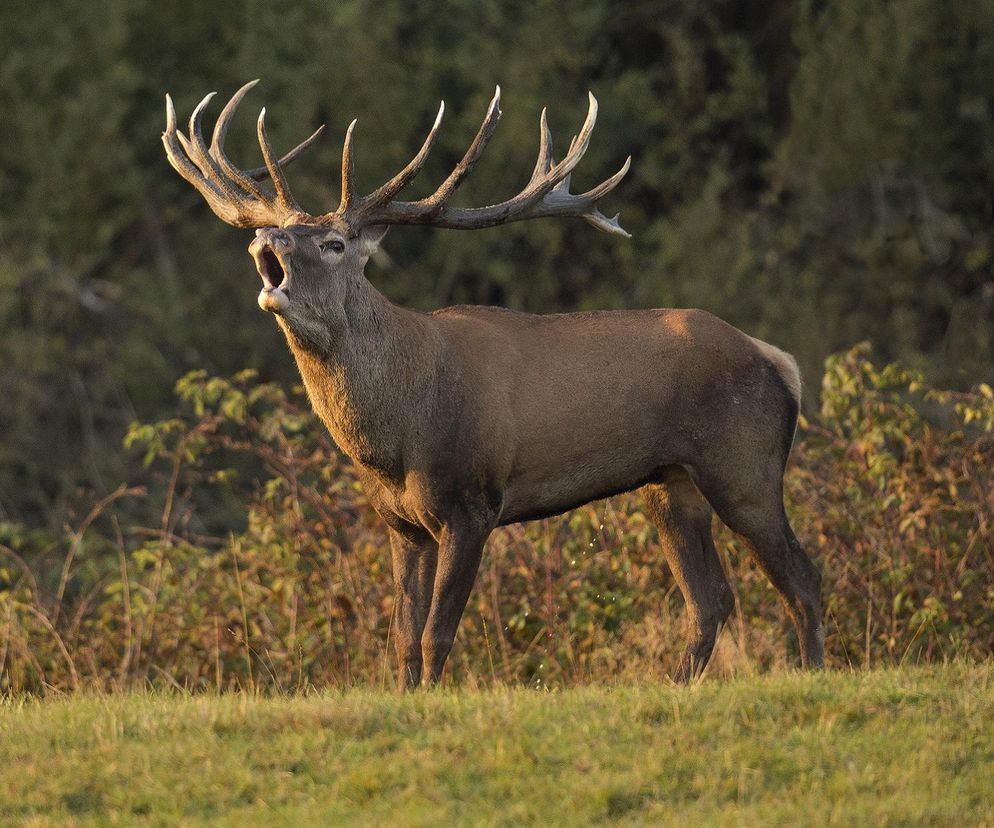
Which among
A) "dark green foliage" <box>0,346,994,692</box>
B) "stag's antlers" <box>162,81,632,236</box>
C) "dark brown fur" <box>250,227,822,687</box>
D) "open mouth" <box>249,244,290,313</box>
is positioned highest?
"stag's antlers" <box>162,81,632,236</box>

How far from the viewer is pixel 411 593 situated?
31.3ft

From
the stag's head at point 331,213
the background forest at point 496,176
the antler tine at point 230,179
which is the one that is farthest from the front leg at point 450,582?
the background forest at point 496,176

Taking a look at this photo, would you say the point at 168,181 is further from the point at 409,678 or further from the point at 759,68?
the point at 409,678

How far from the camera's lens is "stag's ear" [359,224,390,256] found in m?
9.41

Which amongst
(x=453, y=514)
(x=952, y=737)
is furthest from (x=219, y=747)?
(x=952, y=737)

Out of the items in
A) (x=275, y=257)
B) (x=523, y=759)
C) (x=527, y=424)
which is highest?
(x=275, y=257)

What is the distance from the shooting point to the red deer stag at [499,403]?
919cm

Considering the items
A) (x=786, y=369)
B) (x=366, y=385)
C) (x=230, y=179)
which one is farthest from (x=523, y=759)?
(x=230, y=179)

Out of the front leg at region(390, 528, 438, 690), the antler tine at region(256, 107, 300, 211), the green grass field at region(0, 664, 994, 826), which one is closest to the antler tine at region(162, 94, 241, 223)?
the antler tine at region(256, 107, 300, 211)

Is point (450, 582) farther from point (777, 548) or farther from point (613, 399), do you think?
point (777, 548)

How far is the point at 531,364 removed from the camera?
31.4 ft

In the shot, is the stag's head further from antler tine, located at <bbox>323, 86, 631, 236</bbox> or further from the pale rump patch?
the pale rump patch

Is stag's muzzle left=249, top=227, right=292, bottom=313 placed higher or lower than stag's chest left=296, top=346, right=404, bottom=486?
higher

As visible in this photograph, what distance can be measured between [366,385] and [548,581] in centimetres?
280
